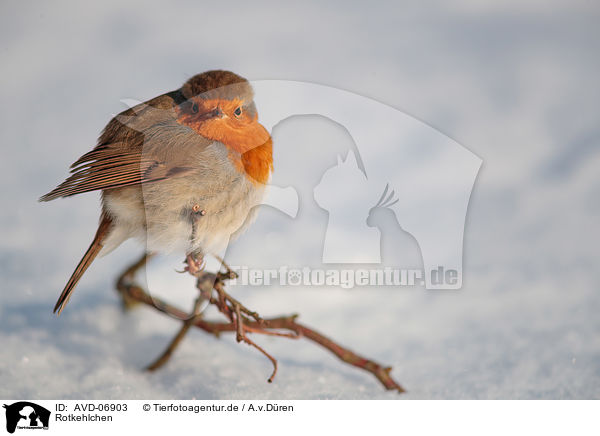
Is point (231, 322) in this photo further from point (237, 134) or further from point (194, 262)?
point (237, 134)

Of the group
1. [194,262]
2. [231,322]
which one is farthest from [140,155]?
[231,322]

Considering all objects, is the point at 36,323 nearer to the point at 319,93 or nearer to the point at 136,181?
the point at 136,181
